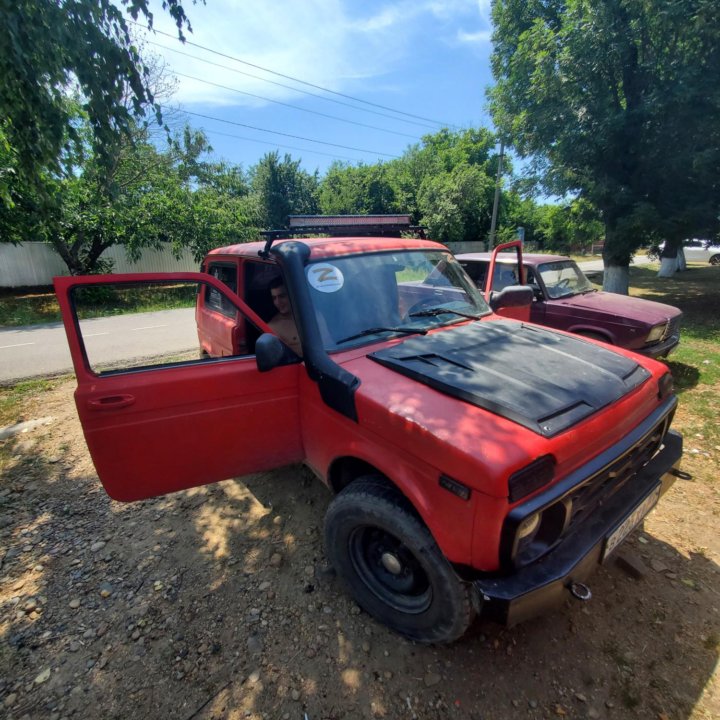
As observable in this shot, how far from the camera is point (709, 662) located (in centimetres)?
202

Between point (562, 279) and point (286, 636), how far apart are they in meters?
6.11

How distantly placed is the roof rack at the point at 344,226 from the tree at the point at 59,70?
5.88ft

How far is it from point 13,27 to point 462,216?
26.2 metres

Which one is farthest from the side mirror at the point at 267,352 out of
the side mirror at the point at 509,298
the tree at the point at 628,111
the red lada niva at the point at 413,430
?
the tree at the point at 628,111

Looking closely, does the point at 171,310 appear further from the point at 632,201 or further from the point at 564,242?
the point at 564,242

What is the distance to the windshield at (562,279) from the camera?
6.03m

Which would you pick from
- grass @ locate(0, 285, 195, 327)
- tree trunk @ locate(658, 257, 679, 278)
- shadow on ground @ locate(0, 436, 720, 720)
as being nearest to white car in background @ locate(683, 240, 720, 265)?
tree trunk @ locate(658, 257, 679, 278)

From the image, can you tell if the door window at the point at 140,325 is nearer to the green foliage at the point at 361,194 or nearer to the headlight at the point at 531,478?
the headlight at the point at 531,478

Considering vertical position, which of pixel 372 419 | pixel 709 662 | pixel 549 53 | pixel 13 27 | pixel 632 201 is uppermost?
pixel 549 53

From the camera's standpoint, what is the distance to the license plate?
190 centimetres

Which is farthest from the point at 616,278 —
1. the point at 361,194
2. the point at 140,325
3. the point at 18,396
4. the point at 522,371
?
the point at 361,194

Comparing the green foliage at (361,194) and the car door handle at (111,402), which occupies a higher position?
the green foliage at (361,194)

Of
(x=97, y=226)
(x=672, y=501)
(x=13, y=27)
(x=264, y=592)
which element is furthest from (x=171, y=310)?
(x=672, y=501)

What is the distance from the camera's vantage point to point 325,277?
2572mm
